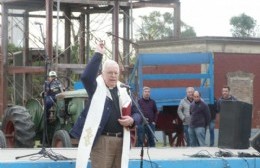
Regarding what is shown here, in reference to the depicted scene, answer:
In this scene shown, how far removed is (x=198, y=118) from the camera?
16828 mm

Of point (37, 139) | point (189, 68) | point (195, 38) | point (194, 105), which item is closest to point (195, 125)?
point (194, 105)

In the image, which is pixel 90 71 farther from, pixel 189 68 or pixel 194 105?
pixel 189 68

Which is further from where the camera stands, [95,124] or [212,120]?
[212,120]

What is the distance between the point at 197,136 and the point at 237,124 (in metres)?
5.00

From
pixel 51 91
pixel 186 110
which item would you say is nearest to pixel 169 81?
pixel 186 110

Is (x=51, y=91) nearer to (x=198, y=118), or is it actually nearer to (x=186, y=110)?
(x=198, y=118)

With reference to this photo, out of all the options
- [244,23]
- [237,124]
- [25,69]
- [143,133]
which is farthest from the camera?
[244,23]

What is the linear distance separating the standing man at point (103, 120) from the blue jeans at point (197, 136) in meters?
7.90

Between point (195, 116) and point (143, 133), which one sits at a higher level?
point (143, 133)

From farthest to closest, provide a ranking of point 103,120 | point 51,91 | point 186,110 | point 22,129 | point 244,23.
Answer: point 244,23 → point 186,110 → point 51,91 → point 22,129 → point 103,120

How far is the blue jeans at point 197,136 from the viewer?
1678cm

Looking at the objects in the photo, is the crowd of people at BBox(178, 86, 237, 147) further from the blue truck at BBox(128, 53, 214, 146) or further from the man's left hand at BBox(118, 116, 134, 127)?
the man's left hand at BBox(118, 116, 134, 127)

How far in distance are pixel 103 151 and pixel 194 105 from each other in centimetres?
805

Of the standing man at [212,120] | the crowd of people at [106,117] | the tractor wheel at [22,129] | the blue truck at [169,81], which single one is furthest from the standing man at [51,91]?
the crowd of people at [106,117]
